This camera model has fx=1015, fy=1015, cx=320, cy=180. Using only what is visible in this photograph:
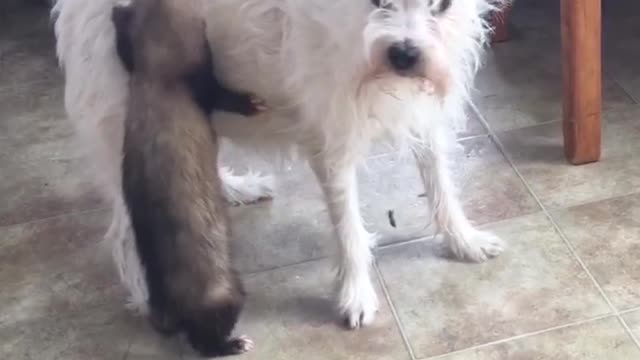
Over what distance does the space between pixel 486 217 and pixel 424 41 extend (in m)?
0.69

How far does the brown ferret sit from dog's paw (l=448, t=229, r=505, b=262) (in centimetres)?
50

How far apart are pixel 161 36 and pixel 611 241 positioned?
3.32 ft

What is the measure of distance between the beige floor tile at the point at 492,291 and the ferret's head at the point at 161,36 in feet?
2.06

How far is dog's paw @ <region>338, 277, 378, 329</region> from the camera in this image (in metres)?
1.99

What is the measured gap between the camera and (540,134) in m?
2.47

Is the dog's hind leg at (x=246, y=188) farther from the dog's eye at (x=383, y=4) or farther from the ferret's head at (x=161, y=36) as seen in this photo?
the dog's eye at (x=383, y=4)

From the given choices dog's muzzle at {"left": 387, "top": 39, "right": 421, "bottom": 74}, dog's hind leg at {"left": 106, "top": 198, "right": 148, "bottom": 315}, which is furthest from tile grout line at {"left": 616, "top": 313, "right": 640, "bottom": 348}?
dog's hind leg at {"left": 106, "top": 198, "right": 148, "bottom": 315}

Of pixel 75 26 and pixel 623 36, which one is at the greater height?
pixel 75 26

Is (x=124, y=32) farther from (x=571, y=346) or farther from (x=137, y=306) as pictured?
(x=571, y=346)

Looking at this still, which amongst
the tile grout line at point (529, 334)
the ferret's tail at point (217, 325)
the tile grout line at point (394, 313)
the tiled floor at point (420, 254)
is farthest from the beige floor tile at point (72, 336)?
the tile grout line at point (529, 334)

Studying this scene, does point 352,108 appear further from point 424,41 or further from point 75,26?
point 75,26

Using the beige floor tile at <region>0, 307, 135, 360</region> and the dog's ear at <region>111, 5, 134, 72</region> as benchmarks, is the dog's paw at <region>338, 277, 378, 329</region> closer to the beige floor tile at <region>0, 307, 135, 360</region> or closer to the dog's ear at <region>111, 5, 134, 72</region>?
the beige floor tile at <region>0, 307, 135, 360</region>

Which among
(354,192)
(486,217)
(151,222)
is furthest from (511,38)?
(151,222)

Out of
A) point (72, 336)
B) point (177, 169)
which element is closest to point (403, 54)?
point (177, 169)
